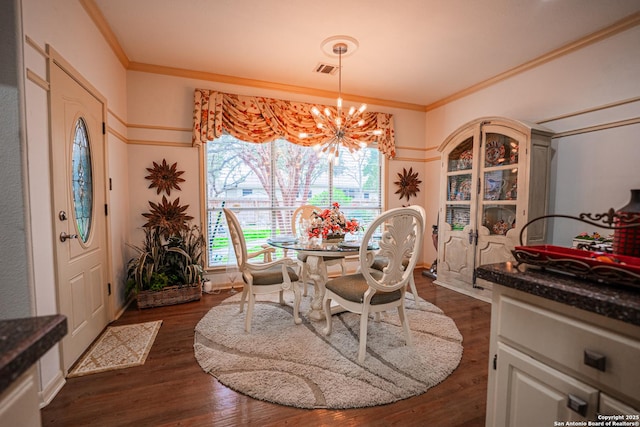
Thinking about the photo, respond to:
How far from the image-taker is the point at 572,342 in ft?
2.69

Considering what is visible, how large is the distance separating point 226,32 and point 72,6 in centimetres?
114

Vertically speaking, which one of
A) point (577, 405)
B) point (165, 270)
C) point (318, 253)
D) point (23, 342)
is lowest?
point (165, 270)

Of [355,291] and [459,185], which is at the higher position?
[459,185]

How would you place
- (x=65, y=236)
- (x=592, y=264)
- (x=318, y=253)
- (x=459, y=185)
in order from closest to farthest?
(x=592, y=264) < (x=65, y=236) < (x=318, y=253) < (x=459, y=185)

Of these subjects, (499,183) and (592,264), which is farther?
(499,183)

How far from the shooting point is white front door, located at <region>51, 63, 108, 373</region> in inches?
73.2

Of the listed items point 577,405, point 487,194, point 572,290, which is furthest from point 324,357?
point 487,194

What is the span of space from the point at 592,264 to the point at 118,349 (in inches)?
115

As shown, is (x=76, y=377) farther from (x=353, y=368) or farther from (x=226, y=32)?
(x=226, y=32)

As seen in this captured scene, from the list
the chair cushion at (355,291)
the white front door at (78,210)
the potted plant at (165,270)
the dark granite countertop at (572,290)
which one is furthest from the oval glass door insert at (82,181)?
the dark granite countertop at (572,290)

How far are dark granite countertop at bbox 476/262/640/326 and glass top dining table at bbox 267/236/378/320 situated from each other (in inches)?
52.7

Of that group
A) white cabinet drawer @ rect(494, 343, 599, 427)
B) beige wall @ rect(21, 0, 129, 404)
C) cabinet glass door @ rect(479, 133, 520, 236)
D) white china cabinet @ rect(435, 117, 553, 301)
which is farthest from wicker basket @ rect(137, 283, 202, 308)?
cabinet glass door @ rect(479, 133, 520, 236)

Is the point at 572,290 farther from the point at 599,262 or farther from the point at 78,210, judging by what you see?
the point at 78,210

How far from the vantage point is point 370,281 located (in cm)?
201
